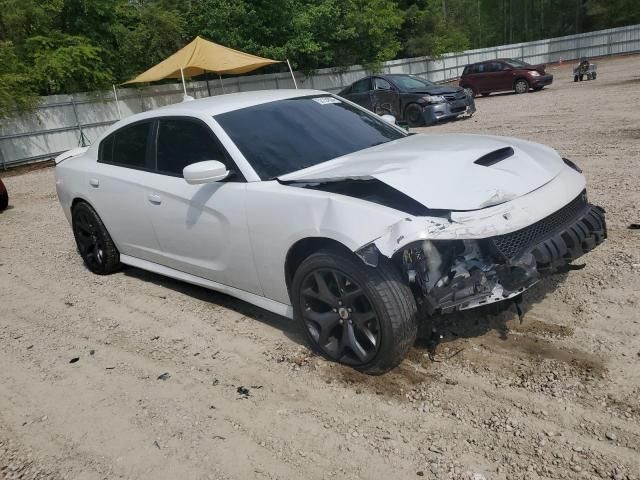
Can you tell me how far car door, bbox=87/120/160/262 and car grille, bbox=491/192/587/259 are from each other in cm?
279

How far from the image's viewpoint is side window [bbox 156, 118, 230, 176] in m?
3.96

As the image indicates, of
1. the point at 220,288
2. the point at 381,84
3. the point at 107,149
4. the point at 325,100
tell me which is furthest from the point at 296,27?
the point at 220,288

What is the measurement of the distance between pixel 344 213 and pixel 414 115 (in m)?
12.5

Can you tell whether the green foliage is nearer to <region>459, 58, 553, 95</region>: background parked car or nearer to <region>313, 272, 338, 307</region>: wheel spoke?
<region>459, 58, 553, 95</region>: background parked car

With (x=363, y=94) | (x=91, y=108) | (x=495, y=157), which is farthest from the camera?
(x=91, y=108)

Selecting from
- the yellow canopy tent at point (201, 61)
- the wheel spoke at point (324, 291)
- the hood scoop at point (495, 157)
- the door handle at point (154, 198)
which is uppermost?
A: the yellow canopy tent at point (201, 61)

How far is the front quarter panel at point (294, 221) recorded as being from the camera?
2955 millimetres

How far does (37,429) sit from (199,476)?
115 centimetres

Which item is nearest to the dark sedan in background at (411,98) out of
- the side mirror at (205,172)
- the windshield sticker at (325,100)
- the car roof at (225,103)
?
the windshield sticker at (325,100)

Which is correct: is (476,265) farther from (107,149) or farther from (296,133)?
(107,149)

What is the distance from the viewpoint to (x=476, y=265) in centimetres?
301

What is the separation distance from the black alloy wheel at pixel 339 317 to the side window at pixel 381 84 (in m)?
13.2

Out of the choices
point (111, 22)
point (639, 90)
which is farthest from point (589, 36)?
point (111, 22)

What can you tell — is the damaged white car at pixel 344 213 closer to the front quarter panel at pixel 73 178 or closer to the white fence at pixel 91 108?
the front quarter panel at pixel 73 178
